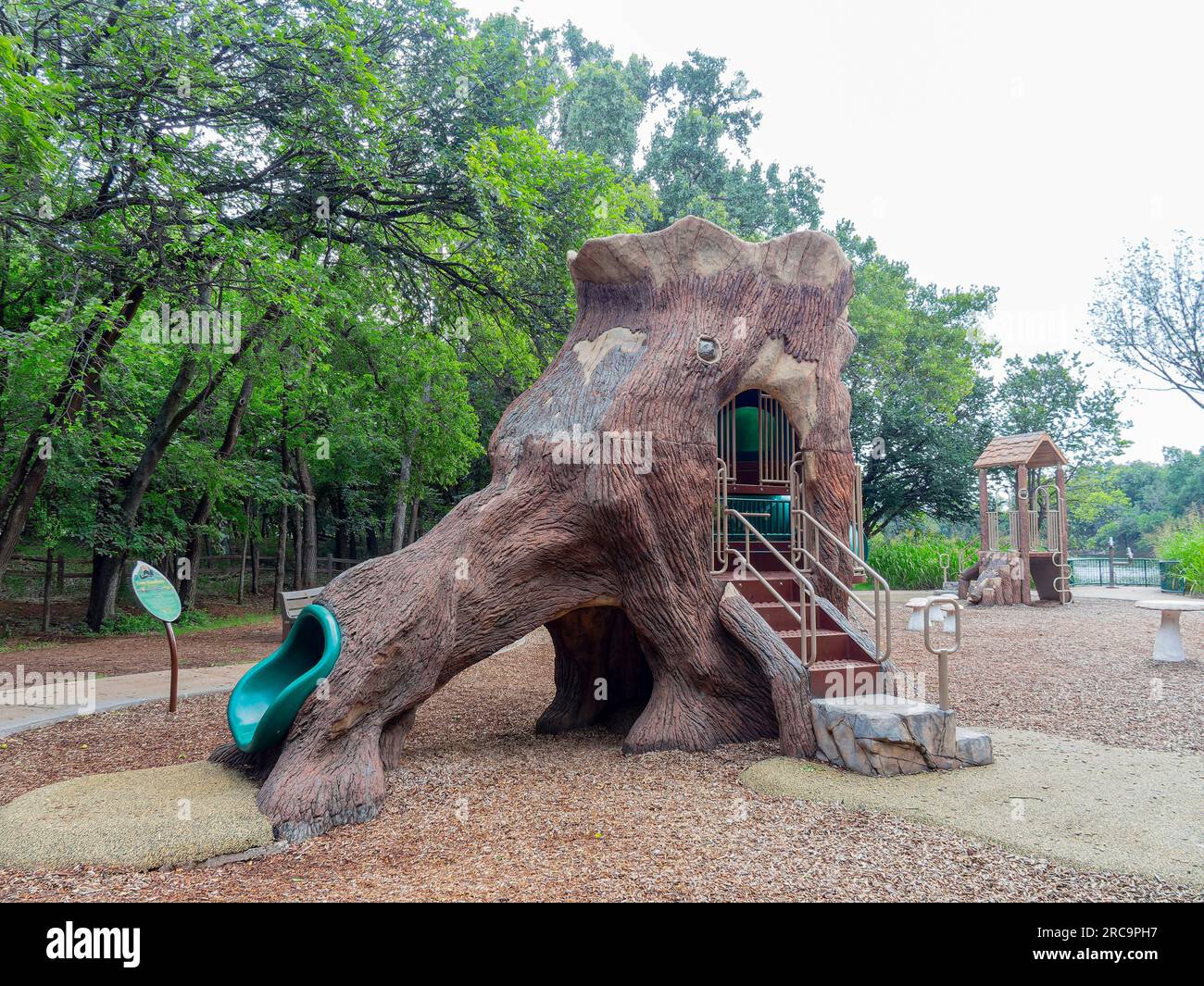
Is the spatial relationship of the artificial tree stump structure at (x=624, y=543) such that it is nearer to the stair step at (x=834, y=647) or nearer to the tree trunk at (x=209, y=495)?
the stair step at (x=834, y=647)

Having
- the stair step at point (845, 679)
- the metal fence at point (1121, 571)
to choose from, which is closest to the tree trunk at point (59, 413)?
the stair step at point (845, 679)

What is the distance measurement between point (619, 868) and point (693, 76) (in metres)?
31.6

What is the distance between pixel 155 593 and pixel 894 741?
6.39 m

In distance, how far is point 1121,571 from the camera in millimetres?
34562

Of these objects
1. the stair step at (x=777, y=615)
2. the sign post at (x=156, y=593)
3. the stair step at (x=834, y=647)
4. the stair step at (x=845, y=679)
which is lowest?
the stair step at (x=845, y=679)

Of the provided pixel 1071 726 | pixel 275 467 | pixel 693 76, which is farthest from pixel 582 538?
pixel 693 76

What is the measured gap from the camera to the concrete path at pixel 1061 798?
4.25 m

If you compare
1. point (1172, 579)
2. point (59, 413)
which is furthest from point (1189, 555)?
point (59, 413)

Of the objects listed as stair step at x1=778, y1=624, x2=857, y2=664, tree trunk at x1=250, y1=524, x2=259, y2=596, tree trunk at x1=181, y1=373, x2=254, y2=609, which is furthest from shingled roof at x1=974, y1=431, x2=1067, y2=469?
tree trunk at x1=250, y1=524, x2=259, y2=596

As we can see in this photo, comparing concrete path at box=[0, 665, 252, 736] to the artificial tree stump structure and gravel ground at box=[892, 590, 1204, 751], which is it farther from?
gravel ground at box=[892, 590, 1204, 751]

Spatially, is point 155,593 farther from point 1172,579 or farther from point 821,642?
point 1172,579

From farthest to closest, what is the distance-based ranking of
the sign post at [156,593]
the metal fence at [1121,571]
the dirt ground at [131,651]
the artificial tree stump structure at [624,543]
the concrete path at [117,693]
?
1. the metal fence at [1121,571]
2. the dirt ground at [131,651]
3. the concrete path at [117,693]
4. the sign post at [156,593]
5. the artificial tree stump structure at [624,543]

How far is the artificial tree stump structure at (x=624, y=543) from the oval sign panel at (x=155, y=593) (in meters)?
2.56

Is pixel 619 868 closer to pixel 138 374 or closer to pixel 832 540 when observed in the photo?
pixel 832 540
